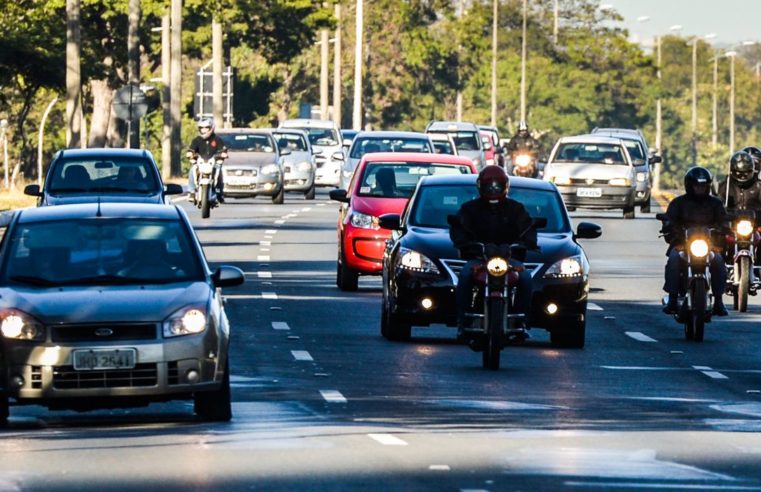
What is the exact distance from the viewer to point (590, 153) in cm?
4909

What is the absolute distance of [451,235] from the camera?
1931 cm

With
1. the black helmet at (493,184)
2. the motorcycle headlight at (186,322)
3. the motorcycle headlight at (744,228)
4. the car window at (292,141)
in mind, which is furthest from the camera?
the car window at (292,141)

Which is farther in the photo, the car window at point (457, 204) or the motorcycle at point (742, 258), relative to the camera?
the motorcycle at point (742, 258)

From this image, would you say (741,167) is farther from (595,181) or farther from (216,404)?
(595,181)

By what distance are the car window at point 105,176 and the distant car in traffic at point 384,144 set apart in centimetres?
1679

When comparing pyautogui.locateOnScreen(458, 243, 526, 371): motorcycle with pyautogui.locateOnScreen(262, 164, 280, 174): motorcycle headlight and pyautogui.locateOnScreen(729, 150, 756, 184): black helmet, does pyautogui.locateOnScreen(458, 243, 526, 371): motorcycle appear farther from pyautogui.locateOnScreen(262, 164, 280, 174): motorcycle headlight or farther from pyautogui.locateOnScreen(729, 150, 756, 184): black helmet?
pyautogui.locateOnScreen(262, 164, 280, 174): motorcycle headlight

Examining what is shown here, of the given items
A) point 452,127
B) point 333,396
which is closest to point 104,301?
point 333,396

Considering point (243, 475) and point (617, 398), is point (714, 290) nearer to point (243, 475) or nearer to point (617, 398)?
point (617, 398)

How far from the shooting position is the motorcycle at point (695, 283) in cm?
2189

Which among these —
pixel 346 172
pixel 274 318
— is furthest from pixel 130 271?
pixel 346 172

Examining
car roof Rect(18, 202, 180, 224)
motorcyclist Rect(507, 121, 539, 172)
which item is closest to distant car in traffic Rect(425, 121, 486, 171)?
motorcyclist Rect(507, 121, 539, 172)

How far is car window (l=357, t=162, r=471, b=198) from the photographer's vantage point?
27.8m

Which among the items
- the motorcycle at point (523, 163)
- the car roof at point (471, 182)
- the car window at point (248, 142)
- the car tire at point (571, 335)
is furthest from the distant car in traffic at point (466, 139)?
the car tire at point (571, 335)

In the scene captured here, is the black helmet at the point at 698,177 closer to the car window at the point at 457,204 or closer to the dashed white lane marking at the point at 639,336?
the car window at the point at 457,204
